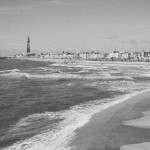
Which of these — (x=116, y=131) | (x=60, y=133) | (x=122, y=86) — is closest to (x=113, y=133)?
(x=116, y=131)

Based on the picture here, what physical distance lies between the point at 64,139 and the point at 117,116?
5575mm

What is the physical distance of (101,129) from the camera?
13.4 m

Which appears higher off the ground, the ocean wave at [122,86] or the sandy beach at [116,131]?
the ocean wave at [122,86]

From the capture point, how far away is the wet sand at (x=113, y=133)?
428 inches

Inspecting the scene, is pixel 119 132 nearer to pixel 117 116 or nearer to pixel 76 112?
pixel 117 116

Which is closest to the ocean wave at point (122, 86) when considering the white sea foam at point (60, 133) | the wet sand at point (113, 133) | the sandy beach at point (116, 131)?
the sandy beach at point (116, 131)

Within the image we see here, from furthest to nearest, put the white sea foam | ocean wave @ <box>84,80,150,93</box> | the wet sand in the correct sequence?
ocean wave @ <box>84,80,150,93</box> < the white sea foam < the wet sand

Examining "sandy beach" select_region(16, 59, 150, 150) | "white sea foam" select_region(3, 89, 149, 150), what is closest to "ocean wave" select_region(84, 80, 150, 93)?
"sandy beach" select_region(16, 59, 150, 150)

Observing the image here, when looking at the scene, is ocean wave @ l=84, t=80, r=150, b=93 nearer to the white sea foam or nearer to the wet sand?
the wet sand

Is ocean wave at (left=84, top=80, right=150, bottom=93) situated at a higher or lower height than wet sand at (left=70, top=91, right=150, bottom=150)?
higher

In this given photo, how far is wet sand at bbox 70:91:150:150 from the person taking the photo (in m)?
10.9

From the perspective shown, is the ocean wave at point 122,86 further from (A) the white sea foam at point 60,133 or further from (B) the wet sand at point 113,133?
(A) the white sea foam at point 60,133

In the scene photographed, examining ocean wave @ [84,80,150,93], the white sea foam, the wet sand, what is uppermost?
ocean wave @ [84,80,150,93]

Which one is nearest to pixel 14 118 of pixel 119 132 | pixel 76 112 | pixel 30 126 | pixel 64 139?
pixel 30 126
